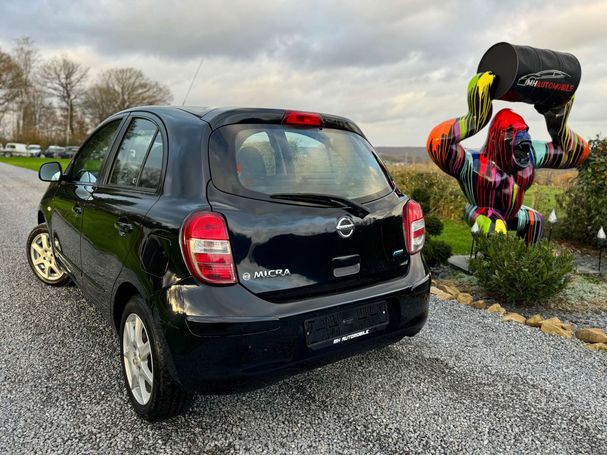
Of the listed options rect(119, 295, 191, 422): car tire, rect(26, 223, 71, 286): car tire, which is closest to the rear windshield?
rect(119, 295, 191, 422): car tire

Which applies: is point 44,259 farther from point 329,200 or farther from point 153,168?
point 329,200

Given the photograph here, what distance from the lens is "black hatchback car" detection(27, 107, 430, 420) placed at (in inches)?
81.7

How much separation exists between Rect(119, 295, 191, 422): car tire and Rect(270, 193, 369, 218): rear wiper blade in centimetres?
87

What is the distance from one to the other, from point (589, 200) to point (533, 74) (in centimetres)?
361

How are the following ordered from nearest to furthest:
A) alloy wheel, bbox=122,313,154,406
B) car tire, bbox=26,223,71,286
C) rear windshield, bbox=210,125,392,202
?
1. rear windshield, bbox=210,125,392,202
2. alloy wheel, bbox=122,313,154,406
3. car tire, bbox=26,223,71,286

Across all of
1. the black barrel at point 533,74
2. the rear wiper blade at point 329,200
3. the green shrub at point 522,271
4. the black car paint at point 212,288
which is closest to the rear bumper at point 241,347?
the black car paint at point 212,288

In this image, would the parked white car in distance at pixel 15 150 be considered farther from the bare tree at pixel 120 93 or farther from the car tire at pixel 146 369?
the car tire at pixel 146 369

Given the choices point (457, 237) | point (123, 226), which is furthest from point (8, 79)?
point (123, 226)

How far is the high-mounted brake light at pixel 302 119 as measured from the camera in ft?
8.23

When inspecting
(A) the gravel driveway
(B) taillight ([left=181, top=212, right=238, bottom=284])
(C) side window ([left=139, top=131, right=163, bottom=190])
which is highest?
(C) side window ([left=139, top=131, right=163, bottom=190])

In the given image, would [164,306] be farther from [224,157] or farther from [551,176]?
[551,176]

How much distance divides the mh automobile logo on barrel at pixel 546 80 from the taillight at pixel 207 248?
4679 millimetres

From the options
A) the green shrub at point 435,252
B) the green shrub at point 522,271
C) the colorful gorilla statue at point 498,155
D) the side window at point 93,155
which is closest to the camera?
the side window at point 93,155

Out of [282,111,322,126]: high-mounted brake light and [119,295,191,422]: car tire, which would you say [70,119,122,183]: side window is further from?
[282,111,322,126]: high-mounted brake light
